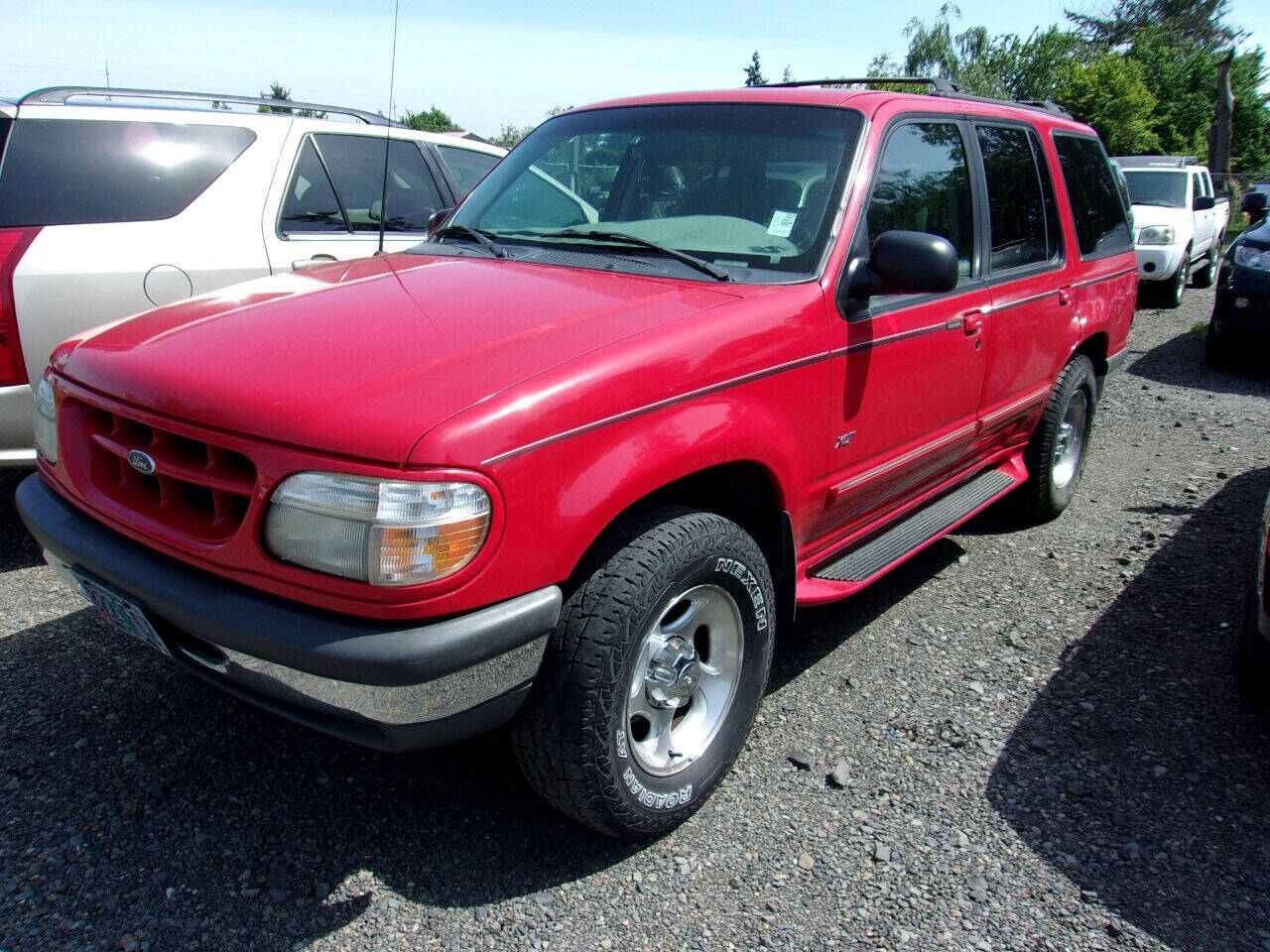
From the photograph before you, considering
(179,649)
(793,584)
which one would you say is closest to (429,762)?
(179,649)

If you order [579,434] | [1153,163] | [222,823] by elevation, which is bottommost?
[222,823]

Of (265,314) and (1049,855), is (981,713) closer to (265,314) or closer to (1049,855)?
(1049,855)

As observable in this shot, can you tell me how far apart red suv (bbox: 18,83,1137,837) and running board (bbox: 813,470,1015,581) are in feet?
0.07

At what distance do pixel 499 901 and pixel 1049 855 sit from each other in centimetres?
142

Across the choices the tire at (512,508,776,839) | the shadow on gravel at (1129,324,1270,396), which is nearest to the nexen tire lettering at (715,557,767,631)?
the tire at (512,508,776,839)

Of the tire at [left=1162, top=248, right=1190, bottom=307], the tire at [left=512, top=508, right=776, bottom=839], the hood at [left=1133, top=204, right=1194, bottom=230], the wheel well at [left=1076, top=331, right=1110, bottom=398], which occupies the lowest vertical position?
the tire at [left=512, top=508, right=776, bottom=839]

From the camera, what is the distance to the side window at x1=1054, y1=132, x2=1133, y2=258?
4457 mm

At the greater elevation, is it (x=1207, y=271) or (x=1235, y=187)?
(x=1235, y=187)

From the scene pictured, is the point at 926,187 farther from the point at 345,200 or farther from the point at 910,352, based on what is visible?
the point at 345,200

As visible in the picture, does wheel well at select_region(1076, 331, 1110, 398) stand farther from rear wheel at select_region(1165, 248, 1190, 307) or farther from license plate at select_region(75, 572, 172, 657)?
rear wheel at select_region(1165, 248, 1190, 307)

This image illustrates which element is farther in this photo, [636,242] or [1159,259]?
[1159,259]

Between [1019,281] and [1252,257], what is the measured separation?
5612mm

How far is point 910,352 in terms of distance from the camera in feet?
10.5

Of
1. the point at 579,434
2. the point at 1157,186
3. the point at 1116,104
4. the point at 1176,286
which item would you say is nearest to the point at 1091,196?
the point at 579,434
